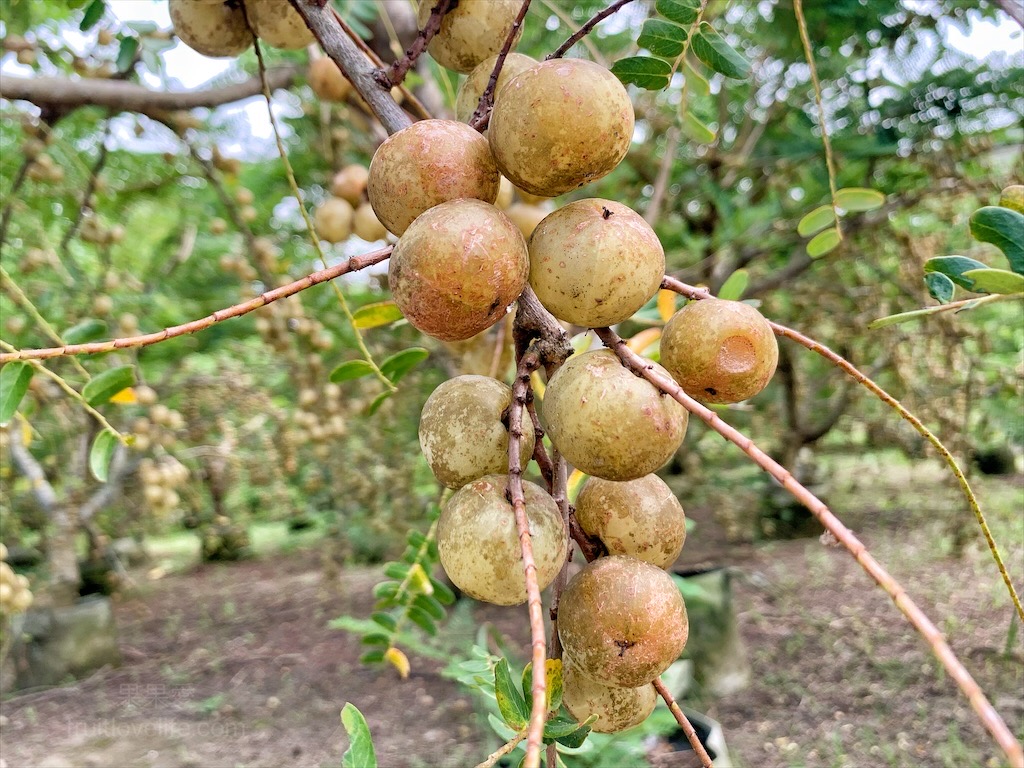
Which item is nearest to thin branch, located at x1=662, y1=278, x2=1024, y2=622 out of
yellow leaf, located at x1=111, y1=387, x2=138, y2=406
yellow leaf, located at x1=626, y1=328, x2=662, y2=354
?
yellow leaf, located at x1=626, y1=328, x2=662, y2=354

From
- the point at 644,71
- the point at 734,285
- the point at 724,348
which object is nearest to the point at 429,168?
the point at 724,348

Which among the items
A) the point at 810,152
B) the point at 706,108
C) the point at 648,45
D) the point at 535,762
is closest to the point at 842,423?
the point at 706,108

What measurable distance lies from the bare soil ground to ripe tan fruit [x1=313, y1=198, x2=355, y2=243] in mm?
1795

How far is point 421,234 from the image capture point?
640 mm

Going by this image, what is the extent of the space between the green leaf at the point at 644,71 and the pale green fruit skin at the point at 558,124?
28 centimetres

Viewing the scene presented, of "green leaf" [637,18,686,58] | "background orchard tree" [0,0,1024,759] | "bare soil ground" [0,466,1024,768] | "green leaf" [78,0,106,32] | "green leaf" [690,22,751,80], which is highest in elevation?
"green leaf" [78,0,106,32]

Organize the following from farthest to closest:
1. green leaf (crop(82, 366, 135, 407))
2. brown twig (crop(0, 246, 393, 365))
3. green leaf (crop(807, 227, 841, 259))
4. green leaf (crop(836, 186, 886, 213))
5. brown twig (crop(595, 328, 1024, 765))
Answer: green leaf (crop(836, 186, 886, 213)) → green leaf (crop(807, 227, 841, 259)) → green leaf (crop(82, 366, 135, 407)) → brown twig (crop(0, 246, 393, 365)) → brown twig (crop(595, 328, 1024, 765))

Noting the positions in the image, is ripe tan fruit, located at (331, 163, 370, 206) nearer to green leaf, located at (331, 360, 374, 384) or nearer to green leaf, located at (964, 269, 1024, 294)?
green leaf, located at (331, 360, 374, 384)

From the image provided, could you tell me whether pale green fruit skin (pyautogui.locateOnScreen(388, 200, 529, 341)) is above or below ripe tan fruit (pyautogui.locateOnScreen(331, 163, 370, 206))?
above

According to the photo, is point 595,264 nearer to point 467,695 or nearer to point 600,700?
point 600,700

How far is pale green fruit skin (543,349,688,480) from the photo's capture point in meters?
0.63

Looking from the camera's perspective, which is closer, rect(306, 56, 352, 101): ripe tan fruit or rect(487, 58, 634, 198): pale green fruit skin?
rect(487, 58, 634, 198): pale green fruit skin

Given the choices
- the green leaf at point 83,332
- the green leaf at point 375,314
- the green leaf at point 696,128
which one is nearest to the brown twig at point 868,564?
the green leaf at point 375,314

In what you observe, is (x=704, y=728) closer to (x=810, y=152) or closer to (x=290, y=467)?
(x=810, y=152)
